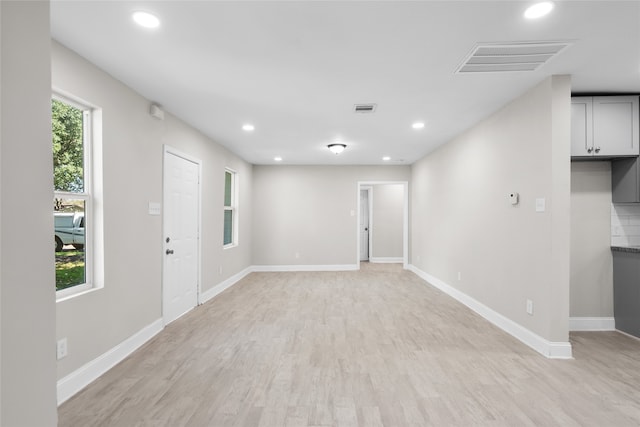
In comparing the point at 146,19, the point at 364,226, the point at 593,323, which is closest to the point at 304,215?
the point at 364,226

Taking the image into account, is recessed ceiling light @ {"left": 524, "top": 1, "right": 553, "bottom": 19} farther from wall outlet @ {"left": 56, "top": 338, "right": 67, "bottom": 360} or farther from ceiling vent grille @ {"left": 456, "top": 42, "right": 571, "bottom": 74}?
wall outlet @ {"left": 56, "top": 338, "right": 67, "bottom": 360}

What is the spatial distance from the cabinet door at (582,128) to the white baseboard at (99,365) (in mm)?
4673

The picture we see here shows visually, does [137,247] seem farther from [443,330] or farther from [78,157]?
[443,330]

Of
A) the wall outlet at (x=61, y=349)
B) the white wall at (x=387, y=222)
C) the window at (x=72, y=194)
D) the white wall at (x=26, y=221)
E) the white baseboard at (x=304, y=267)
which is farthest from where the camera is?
the white wall at (x=387, y=222)

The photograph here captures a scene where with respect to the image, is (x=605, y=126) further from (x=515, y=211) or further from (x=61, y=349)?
(x=61, y=349)

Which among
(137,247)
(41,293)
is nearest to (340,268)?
(137,247)

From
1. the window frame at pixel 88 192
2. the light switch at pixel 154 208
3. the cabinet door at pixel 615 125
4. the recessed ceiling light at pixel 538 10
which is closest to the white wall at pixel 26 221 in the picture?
the window frame at pixel 88 192

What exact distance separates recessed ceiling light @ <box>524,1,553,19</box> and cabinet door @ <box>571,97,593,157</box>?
1.78 m

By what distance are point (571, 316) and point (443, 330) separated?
1441 millimetres

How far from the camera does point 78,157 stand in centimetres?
275

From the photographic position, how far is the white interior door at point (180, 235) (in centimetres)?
403

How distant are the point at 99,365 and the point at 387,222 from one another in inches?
306

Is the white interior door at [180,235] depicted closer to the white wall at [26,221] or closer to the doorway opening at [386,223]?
the white wall at [26,221]

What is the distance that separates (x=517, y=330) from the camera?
3.56 m
